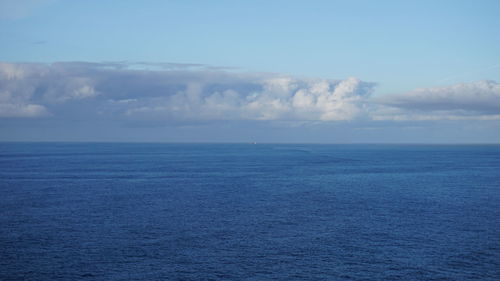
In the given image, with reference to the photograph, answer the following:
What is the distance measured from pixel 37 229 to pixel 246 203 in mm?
38631

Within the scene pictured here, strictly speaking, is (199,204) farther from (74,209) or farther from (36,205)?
(36,205)

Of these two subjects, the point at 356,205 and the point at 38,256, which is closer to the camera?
the point at 38,256

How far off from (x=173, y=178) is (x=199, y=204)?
50.1 metres

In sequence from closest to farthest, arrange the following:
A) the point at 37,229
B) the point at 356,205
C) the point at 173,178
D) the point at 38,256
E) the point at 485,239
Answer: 1. the point at 38,256
2. the point at 485,239
3. the point at 37,229
4. the point at 356,205
5. the point at 173,178

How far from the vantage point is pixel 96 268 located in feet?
165

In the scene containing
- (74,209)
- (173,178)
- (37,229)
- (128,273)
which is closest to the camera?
(128,273)

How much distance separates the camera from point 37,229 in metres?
66.2

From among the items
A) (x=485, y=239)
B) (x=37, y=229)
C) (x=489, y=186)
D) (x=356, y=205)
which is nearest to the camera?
(x=485, y=239)

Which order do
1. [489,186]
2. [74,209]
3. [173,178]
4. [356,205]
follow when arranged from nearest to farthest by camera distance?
[74,209] < [356,205] < [489,186] < [173,178]

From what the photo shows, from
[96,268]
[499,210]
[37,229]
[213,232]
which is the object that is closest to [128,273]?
[96,268]

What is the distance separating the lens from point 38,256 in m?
53.8

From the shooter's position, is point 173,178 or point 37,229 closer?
point 37,229

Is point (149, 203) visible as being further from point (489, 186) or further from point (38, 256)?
point (489, 186)

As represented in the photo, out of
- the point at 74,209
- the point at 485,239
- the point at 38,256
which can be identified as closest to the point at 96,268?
the point at 38,256
